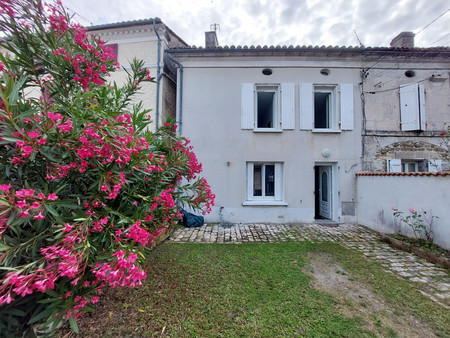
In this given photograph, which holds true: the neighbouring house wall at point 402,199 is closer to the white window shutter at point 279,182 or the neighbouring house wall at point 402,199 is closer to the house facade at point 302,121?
the house facade at point 302,121

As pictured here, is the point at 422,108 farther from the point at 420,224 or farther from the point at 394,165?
the point at 420,224

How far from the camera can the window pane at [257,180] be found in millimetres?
6879

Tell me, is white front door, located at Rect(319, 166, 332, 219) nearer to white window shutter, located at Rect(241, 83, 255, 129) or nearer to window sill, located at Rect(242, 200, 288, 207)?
window sill, located at Rect(242, 200, 288, 207)

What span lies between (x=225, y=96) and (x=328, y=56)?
426cm

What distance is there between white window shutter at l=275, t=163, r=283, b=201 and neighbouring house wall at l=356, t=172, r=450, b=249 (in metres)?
2.85

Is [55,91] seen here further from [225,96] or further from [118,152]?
[225,96]

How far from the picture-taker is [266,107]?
805cm

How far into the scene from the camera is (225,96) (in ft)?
22.3

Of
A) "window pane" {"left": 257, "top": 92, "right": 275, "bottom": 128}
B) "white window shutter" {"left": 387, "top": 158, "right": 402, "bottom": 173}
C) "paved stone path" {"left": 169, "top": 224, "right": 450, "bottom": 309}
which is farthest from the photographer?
"window pane" {"left": 257, "top": 92, "right": 275, "bottom": 128}

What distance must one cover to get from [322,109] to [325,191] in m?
3.68

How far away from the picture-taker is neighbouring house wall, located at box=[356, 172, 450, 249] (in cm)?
409

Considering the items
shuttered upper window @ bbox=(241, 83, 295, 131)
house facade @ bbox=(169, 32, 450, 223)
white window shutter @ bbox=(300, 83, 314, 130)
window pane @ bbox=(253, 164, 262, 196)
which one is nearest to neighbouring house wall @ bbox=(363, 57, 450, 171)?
house facade @ bbox=(169, 32, 450, 223)

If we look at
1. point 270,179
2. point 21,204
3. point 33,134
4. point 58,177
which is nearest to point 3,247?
point 21,204

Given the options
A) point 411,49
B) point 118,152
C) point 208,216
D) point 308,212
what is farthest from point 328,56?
point 118,152
